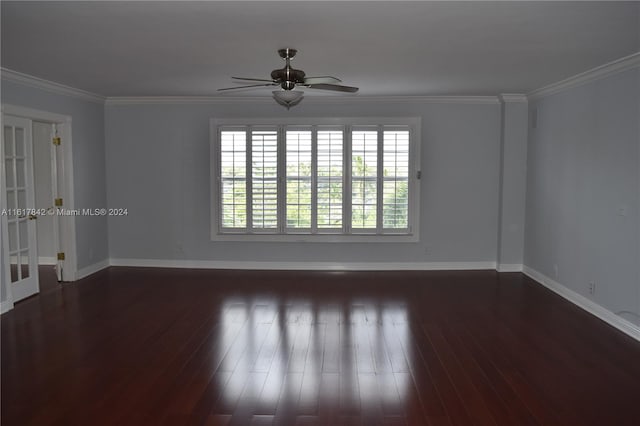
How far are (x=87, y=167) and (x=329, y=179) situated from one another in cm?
319

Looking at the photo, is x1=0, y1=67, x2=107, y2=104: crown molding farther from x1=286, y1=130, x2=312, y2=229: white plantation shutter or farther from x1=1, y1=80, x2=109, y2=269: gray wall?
x1=286, y1=130, x2=312, y2=229: white plantation shutter

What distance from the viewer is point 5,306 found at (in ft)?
16.5

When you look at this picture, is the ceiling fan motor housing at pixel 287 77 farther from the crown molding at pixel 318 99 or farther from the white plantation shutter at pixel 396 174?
the white plantation shutter at pixel 396 174

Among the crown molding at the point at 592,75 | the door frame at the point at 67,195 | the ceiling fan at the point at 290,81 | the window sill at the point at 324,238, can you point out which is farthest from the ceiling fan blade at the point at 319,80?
the door frame at the point at 67,195

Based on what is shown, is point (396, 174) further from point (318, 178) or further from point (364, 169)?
point (318, 178)

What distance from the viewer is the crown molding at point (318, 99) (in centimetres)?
684

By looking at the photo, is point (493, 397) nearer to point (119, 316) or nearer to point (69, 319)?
point (119, 316)

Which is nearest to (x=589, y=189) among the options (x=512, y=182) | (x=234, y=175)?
(x=512, y=182)

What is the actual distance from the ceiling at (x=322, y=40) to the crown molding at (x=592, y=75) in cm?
13

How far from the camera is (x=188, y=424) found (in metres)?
2.92

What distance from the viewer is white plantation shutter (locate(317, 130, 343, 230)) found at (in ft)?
22.8

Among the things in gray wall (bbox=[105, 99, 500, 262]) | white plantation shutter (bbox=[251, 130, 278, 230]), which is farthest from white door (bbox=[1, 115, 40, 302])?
white plantation shutter (bbox=[251, 130, 278, 230])

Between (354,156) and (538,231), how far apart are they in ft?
8.36

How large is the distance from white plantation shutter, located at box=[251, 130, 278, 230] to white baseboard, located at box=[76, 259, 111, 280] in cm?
223
